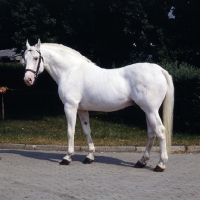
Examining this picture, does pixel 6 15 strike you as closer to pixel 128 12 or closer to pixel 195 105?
pixel 128 12

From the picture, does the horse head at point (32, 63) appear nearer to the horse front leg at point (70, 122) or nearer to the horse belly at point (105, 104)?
the horse front leg at point (70, 122)

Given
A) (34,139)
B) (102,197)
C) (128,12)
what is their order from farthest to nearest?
(128,12), (34,139), (102,197)

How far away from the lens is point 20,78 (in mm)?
29391

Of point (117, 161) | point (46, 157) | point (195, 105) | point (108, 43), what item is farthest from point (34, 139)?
point (108, 43)

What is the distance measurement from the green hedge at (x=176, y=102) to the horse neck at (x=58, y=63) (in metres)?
5.23

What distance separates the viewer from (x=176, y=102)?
16844mm

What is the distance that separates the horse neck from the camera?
11.7m

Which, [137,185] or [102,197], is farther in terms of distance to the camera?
[137,185]

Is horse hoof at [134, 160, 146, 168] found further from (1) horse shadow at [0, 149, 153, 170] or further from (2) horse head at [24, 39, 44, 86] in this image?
(2) horse head at [24, 39, 44, 86]

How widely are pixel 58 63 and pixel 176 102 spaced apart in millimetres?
6008

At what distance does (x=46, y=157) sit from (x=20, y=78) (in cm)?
1725

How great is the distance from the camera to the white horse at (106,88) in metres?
10.8

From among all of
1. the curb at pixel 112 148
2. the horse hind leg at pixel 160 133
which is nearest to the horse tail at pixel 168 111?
the horse hind leg at pixel 160 133

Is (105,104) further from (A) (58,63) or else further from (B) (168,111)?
(A) (58,63)
